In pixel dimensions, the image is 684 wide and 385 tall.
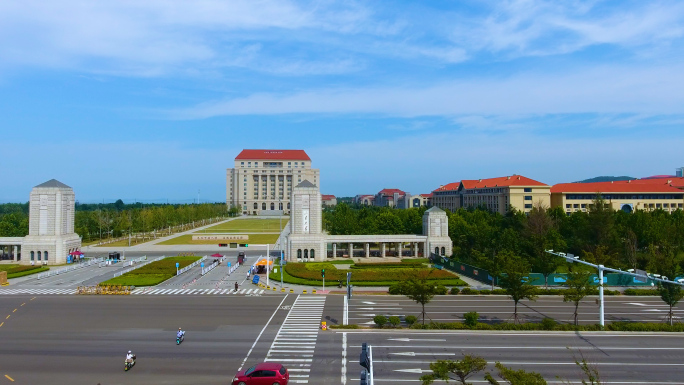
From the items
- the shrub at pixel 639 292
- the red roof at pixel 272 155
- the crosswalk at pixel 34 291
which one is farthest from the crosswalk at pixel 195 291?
the red roof at pixel 272 155

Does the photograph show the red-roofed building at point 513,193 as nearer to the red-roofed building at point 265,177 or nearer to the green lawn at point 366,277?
the green lawn at point 366,277

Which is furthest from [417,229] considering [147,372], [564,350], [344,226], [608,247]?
[147,372]

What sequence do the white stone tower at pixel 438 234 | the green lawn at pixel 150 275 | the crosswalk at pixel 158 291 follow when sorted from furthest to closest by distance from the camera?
the white stone tower at pixel 438 234, the green lawn at pixel 150 275, the crosswalk at pixel 158 291

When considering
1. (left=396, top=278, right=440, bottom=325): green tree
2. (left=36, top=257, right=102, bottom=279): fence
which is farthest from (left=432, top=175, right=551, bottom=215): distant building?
(left=36, top=257, right=102, bottom=279): fence

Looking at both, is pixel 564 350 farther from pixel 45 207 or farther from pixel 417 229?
pixel 45 207

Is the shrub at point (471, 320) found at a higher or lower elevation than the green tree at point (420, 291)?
lower

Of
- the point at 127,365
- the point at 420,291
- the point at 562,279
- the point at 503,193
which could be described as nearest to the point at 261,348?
the point at 127,365

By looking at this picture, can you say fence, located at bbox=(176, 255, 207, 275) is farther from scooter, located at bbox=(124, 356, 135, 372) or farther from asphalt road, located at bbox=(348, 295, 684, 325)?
scooter, located at bbox=(124, 356, 135, 372)

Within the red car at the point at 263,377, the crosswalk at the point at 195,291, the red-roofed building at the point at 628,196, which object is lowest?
the crosswalk at the point at 195,291
